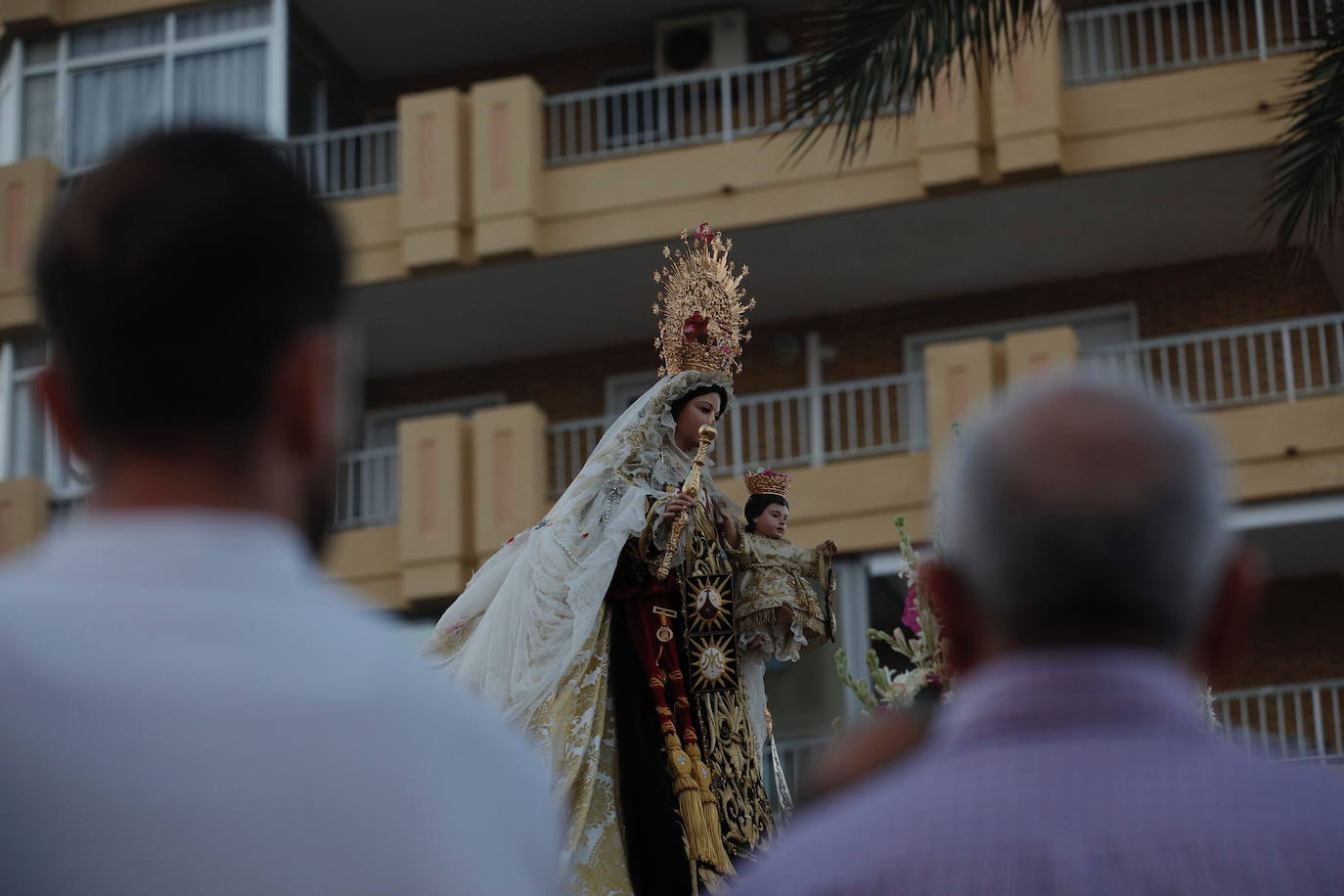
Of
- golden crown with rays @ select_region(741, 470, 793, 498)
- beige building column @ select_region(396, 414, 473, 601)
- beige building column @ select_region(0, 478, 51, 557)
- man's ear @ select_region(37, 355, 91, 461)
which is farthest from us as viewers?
beige building column @ select_region(0, 478, 51, 557)

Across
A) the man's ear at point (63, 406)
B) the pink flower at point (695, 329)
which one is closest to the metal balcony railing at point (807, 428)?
the pink flower at point (695, 329)

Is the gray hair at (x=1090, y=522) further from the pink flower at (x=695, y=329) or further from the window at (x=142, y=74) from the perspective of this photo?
the window at (x=142, y=74)

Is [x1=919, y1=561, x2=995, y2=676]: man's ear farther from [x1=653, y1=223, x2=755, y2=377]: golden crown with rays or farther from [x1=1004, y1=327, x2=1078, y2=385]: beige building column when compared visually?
[x1=1004, y1=327, x2=1078, y2=385]: beige building column

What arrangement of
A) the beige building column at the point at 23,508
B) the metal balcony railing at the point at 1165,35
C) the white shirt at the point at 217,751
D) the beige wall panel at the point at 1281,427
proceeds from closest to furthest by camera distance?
the white shirt at the point at 217,751
the beige wall panel at the point at 1281,427
the metal balcony railing at the point at 1165,35
the beige building column at the point at 23,508

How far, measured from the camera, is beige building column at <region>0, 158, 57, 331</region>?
71.3 ft

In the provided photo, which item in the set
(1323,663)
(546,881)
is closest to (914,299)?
(1323,663)

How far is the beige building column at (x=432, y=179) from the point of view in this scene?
20.3 m

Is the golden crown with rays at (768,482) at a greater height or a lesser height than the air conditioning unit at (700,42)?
lesser

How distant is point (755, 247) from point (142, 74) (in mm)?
6370

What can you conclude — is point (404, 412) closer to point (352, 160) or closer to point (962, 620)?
point (352, 160)

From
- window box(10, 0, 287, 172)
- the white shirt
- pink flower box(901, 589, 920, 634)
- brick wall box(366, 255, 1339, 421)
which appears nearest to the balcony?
brick wall box(366, 255, 1339, 421)

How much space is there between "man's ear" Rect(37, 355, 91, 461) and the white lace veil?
611cm

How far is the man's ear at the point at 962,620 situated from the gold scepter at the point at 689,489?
5.88 metres

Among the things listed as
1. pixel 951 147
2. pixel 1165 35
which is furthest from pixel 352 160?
pixel 1165 35
